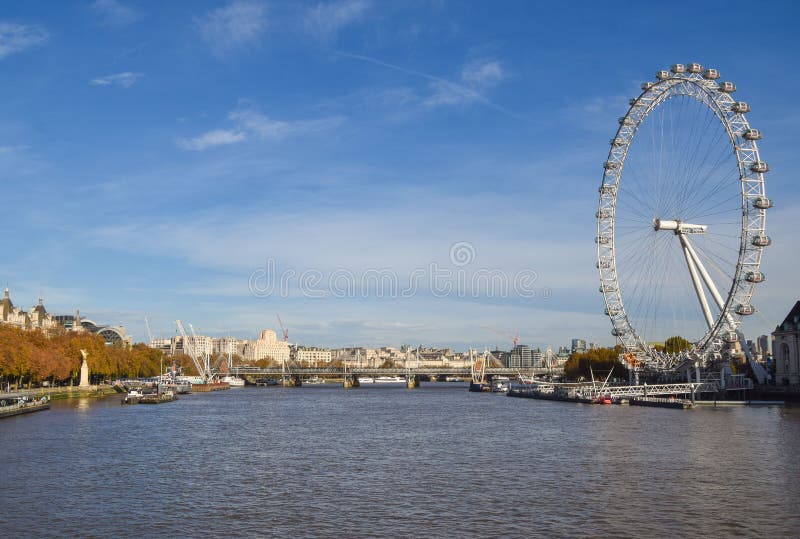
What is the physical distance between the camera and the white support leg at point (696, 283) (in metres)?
90.3

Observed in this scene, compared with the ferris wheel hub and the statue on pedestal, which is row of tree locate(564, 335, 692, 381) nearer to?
the ferris wheel hub

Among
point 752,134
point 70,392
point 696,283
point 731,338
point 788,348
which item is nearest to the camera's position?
point 752,134

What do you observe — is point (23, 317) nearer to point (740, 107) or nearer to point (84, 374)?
Answer: point (84, 374)

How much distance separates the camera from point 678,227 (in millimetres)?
87500

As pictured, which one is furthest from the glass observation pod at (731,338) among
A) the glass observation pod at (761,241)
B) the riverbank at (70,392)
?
the riverbank at (70,392)

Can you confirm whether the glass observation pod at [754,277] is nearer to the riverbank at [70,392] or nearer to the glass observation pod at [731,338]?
the glass observation pod at [731,338]

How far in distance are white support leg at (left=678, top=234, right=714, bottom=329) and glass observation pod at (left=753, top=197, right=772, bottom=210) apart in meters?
12.1

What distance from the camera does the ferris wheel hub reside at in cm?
8669

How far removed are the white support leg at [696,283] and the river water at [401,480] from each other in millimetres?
27073

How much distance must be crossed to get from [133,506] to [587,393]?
3410 inches

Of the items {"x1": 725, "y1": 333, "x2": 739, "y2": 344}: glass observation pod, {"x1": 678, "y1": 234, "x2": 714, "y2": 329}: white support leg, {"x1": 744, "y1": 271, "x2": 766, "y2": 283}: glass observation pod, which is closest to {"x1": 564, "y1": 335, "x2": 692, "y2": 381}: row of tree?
{"x1": 678, "y1": 234, "x2": 714, "y2": 329}: white support leg

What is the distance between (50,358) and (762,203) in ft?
294

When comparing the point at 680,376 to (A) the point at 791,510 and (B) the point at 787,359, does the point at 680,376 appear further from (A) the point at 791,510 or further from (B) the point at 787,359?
(A) the point at 791,510

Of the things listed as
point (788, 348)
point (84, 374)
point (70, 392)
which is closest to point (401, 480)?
point (788, 348)
